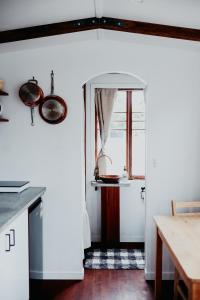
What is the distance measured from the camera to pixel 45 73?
3.21 metres

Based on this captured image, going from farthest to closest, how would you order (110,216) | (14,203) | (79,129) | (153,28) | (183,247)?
(110,216) < (79,129) < (153,28) < (14,203) < (183,247)

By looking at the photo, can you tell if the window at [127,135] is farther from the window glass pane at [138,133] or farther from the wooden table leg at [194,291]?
the wooden table leg at [194,291]

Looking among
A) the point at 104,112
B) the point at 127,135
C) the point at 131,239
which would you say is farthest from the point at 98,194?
the point at 104,112

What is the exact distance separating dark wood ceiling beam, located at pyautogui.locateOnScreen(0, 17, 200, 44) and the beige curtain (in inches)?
63.2

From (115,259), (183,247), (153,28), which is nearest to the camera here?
(183,247)

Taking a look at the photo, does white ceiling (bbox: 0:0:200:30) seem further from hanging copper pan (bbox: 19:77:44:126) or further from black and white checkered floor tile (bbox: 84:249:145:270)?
black and white checkered floor tile (bbox: 84:249:145:270)

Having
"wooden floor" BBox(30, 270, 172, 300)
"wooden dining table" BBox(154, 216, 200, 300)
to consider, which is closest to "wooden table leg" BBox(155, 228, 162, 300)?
"wooden dining table" BBox(154, 216, 200, 300)

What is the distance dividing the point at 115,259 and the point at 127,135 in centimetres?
165

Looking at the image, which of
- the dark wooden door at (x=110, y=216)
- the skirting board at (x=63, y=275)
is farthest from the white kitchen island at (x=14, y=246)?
the dark wooden door at (x=110, y=216)

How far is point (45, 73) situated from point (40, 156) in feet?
2.71

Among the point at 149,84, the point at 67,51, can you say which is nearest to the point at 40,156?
the point at 67,51

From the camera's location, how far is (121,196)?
4387 mm

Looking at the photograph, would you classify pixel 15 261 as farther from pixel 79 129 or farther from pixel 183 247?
pixel 79 129

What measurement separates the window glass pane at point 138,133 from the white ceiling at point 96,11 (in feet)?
6.05
